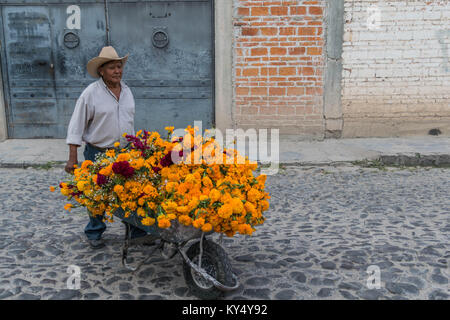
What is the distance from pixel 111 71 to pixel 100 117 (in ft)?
1.40

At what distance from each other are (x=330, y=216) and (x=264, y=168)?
2.49 m

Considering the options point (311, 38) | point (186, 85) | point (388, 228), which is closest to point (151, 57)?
point (186, 85)

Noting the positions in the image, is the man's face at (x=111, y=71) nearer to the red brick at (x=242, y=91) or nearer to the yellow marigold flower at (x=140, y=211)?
the yellow marigold flower at (x=140, y=211)

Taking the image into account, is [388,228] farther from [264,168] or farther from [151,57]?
[151,57]

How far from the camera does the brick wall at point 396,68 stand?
8.41m

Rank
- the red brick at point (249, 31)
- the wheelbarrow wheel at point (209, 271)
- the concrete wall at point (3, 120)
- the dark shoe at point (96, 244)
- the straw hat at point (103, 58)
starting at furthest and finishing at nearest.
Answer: the concrete wall at point (3, 120) < the red brick at point (249, 31) < the dark shoe at point (96, 244) < the straw hat at point (103, 58) < the wheelbarrow wheel at point (209, 271)

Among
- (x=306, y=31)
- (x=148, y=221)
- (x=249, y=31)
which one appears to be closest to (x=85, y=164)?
(x=148, y=221)

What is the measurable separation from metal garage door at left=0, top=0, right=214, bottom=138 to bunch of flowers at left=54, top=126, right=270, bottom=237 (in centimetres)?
534

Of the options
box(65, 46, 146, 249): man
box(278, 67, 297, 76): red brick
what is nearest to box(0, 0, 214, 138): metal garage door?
box(278, 67, 297, 76): red brick

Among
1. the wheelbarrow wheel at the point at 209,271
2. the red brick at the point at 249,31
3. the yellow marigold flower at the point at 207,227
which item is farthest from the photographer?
the red brick at the point at 249,31

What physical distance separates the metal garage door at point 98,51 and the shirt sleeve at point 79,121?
4798 mm

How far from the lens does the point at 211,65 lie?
8719mm

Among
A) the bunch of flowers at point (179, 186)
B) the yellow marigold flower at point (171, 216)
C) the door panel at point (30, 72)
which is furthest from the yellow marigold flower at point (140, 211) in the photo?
the door panel at point (30, 72)

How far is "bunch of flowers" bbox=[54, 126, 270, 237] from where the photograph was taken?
301 cm
